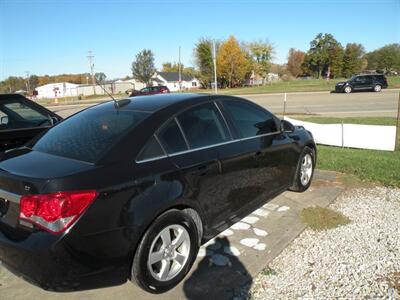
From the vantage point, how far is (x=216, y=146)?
3609mm

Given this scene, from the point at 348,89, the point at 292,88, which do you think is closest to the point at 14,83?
the point at 292,88

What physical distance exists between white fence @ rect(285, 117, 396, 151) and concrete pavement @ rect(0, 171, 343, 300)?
12.3ft

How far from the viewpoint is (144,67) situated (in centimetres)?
8531

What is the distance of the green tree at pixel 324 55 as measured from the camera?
291ft

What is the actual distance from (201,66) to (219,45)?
5521 mm

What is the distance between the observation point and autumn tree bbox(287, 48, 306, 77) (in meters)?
110

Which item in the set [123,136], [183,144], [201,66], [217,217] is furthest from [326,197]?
[201,66]

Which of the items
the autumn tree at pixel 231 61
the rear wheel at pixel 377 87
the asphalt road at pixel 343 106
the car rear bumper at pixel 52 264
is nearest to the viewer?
the car rear bumper at pixel 52 264

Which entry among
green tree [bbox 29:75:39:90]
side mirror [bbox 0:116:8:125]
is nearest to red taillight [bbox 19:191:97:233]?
side mirror [bbox 0:116:8:125]

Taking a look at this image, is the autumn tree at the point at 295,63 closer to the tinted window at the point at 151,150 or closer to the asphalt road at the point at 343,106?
the asphalt road at the point at 343,106

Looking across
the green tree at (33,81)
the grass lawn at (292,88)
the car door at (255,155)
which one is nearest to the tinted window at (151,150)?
the car door at (255,155)

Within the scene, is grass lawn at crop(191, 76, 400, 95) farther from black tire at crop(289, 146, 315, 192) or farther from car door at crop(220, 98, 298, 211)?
car door at crop(220, 98, 298, 211)

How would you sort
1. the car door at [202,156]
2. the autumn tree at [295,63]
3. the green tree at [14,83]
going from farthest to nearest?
the autumn tree at [295,63] → the green tree at [14,83] → the car door at [202,156]

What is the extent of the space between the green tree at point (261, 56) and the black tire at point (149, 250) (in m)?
76.3
